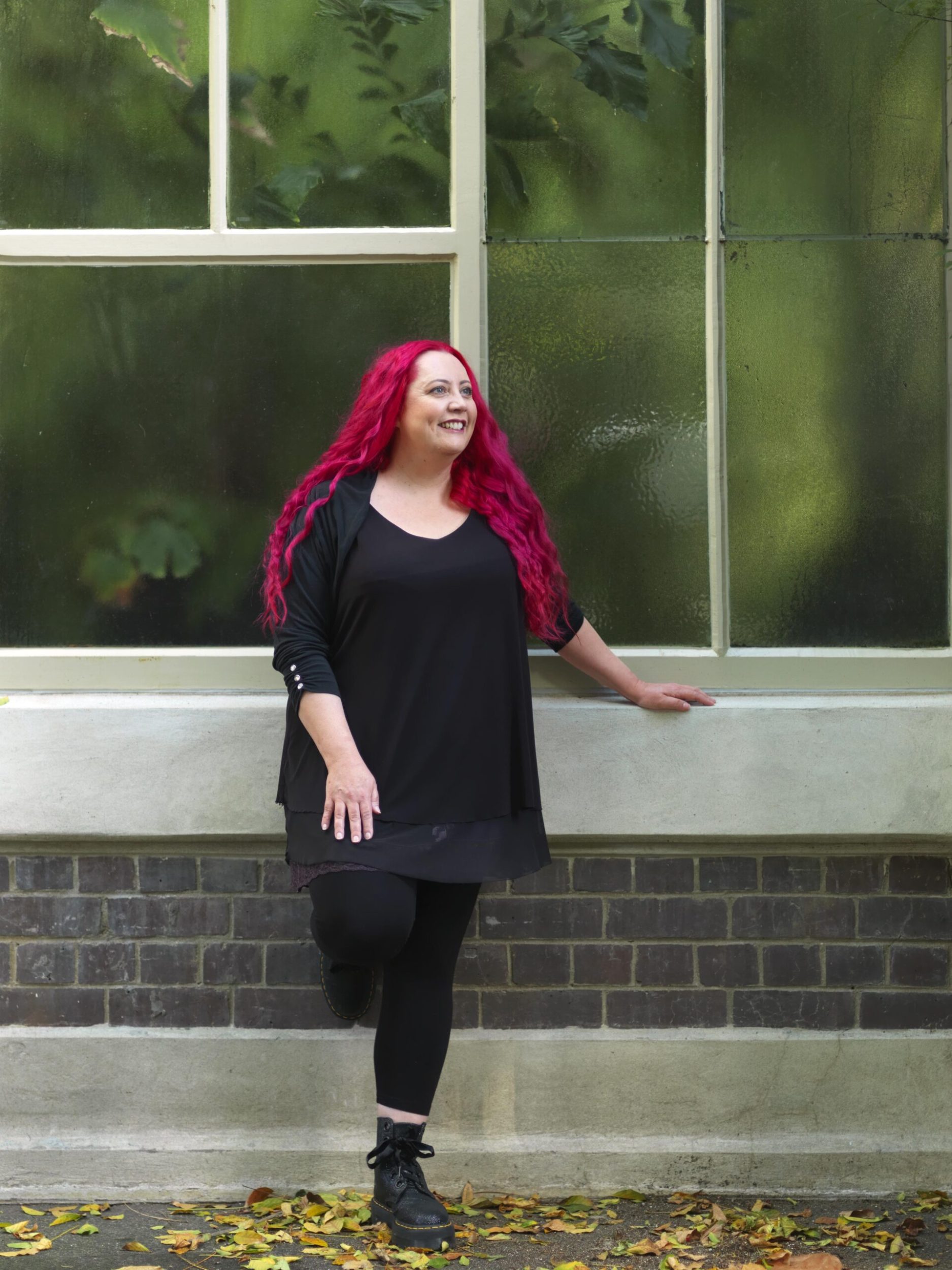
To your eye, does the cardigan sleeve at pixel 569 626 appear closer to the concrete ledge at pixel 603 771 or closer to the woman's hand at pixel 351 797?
the concrete ledge at pixel 603 771

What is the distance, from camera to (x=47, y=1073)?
3.47 m

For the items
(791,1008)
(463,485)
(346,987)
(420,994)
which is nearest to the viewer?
(420,994)

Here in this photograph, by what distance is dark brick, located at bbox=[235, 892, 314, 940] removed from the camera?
352cm

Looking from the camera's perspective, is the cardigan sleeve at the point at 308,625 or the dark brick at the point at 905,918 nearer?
the cardigan sleeve at the point at 308,625

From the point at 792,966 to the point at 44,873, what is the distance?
2014 millimetres

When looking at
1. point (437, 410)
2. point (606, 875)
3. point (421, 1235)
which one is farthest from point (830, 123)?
point (421, 1235)

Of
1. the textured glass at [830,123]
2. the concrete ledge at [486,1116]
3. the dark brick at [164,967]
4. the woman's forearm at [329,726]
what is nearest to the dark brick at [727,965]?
the concrete ledge at [486,1116]

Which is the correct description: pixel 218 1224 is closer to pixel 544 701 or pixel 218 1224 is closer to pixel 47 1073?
pixel 47 1073

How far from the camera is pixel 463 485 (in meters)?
3.16

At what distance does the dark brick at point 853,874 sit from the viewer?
3.53 meters

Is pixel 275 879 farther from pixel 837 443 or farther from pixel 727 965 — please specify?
pixel 837 443

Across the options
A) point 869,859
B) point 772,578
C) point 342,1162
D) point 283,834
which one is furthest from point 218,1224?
point 772,578

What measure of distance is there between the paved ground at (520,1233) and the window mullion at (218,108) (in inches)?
101

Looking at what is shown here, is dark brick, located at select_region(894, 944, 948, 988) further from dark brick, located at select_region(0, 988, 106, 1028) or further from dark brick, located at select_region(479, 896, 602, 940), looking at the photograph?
dark brick, located at select_region(0, 988, 106, 1028)
